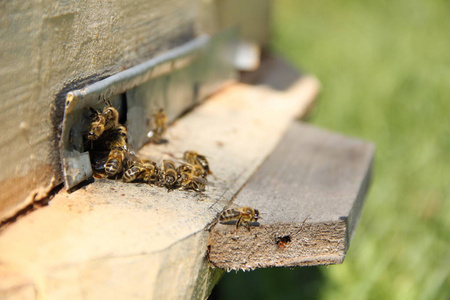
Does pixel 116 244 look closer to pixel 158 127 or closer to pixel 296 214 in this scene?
pixel 296 214

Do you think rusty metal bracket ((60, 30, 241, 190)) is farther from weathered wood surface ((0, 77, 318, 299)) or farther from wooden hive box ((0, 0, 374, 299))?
weathered wood surface ((0, 77, 318, 299))

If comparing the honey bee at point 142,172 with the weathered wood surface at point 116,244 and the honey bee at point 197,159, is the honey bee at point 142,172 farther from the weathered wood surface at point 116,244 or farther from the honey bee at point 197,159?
the honey bee at point 197,159

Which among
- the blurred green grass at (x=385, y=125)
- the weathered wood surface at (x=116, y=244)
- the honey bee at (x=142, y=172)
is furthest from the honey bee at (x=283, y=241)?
the blurred green grass at (x=385, y=125)

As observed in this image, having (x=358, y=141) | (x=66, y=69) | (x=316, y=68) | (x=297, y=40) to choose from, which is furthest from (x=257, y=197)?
(x=297, y=40)

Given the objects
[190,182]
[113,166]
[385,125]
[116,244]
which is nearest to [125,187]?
[113,166]

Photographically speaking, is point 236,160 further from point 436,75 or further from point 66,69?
point 436,75
